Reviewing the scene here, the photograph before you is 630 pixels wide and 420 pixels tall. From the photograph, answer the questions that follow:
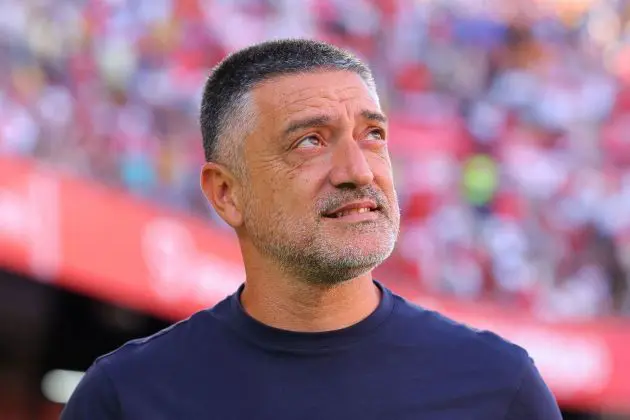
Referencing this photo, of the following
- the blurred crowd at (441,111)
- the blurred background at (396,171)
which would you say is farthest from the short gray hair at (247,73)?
the blurred crowd at (441,111)

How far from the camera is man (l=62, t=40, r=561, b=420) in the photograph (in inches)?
84.7

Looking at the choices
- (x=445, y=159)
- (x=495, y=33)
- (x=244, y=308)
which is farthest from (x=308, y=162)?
(x=495, y=33)

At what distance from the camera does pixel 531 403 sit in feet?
7.06

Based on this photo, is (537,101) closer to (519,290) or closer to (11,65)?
(519,290)

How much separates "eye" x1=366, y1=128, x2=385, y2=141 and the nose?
0.09 m

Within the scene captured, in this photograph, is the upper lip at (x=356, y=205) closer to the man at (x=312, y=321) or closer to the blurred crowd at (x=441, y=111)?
the man at (x=312, y=321)

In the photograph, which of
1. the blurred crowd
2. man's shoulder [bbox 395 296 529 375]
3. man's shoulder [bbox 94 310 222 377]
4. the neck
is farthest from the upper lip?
the blurred crowd

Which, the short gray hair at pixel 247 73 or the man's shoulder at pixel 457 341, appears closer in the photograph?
the man's shoulder at pixel 457 341

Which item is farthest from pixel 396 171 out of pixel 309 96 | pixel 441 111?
pixel 309 96

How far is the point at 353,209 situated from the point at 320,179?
0.09m

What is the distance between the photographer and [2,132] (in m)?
7.40

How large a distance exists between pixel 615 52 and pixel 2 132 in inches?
221

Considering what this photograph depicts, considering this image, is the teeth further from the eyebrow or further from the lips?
the eyebrow

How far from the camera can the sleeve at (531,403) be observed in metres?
2.14
